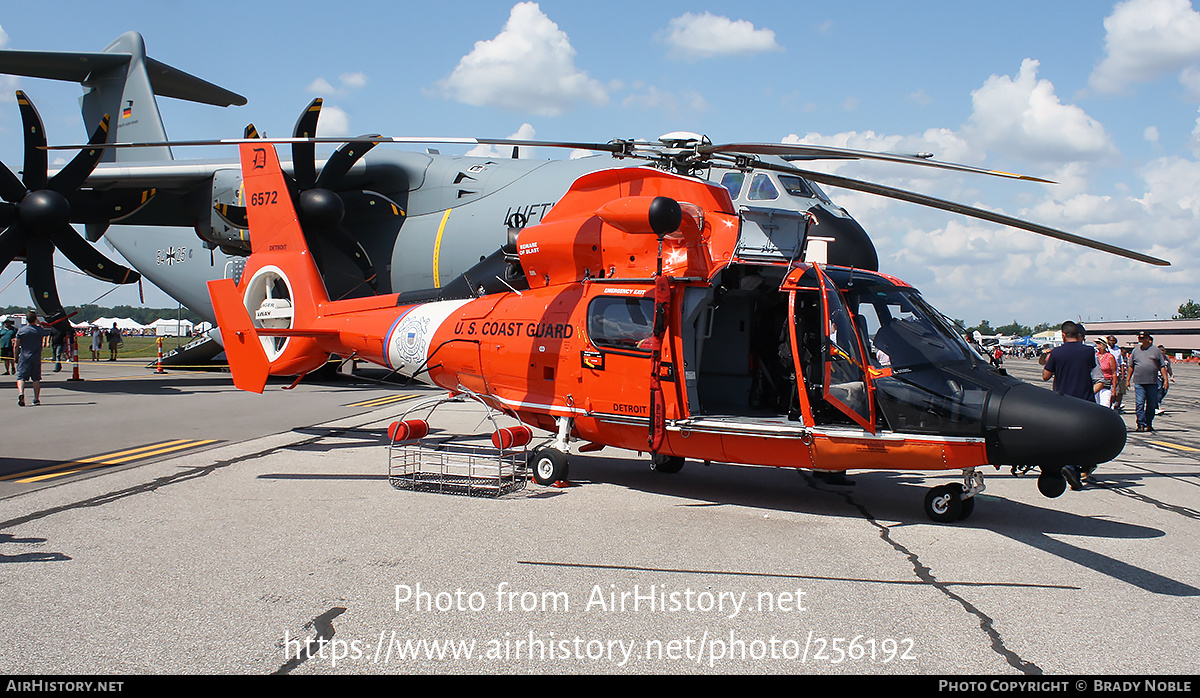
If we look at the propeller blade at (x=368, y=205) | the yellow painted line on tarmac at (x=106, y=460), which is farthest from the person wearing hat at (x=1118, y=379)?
the yellow painted line on tarmac at (x=106, y=460)

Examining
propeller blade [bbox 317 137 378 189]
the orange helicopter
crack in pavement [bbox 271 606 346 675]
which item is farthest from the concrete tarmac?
propeller blade [bbox 317 137 378 189]

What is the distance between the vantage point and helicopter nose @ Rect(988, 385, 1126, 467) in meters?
5.86

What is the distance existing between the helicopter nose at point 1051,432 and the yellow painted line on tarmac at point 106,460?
349 inches

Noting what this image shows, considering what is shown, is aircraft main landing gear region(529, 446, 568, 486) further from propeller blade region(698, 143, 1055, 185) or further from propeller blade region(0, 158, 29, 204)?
propeller blade region(0, 158, 29, 204)

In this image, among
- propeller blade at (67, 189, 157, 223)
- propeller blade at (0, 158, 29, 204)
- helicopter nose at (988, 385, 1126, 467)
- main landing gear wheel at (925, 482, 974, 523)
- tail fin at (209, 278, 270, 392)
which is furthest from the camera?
propeller blade at (67, 189, 157, 223)

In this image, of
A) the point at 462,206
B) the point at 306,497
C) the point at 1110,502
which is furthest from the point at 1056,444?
the point at 462,206

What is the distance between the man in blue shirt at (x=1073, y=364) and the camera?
8695 millimetres

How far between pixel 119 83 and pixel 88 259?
7.22m

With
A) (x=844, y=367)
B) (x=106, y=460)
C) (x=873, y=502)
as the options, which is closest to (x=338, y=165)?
(x=106, y=460)

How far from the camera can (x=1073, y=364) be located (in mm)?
8781

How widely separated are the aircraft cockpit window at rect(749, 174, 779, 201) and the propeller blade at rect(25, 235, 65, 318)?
16.7 metres

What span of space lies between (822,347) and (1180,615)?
10.8 feet

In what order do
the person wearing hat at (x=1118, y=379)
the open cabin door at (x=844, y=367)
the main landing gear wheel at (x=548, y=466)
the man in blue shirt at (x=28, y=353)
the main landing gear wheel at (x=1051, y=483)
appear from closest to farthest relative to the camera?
1. the main landing gear wheel at (x=1051, y=483)
2. the open cabin door at (x=844, y=367)
3. the main landing gear wheel at (x=548, y=466)
4. the man in blue shirt at (x=28, y=353)
5. the person wearing hat at (x=1118, y=379)

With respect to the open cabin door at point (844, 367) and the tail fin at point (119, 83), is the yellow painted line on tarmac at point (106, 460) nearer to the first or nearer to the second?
the open cabin door at point (844, 367)
